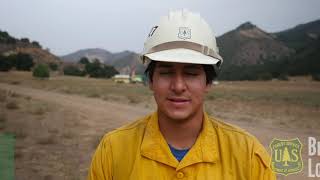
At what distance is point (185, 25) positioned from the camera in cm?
186

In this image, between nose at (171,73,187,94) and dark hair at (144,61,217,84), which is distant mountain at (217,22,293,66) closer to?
dark hair at (144,61,217,84)

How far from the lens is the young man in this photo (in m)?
1.71

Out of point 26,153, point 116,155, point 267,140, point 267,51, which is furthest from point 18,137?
point 267,51

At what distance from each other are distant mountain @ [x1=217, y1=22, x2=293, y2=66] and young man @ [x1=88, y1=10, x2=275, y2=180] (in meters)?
90.7

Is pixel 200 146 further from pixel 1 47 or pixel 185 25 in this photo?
pixel 1 47

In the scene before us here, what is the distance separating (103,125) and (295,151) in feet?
18.4

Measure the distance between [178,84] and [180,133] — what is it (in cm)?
24

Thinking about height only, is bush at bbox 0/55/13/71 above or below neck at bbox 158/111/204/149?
above

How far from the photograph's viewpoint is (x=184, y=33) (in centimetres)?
185

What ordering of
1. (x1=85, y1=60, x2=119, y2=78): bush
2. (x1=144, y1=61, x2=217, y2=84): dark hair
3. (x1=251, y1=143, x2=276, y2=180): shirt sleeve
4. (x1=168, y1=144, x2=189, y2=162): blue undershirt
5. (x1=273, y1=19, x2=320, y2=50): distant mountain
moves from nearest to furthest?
1. (x1=251, y1=143, x2=276, y2=180): shirt sleeve
2. (x1=168, y1=144, x2=189, y2=162): blue undershirt
3. (x1=144, y1=61, x2=217, y2=84): dark hair
4. (x1=85, y1=60, x2=119, y2=78): bush
5. (x1=273, y1=19, x2=320, y2=50): distant mountain

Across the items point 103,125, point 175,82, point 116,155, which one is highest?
point 175,82

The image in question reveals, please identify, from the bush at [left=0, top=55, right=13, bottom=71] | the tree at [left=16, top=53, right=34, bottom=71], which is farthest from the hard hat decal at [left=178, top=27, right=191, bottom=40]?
the tree at [left=16, top=53, right=34, bottom=71]

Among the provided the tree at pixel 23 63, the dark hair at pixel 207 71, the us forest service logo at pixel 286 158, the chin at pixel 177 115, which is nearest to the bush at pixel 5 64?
the tree at pixel 23 63


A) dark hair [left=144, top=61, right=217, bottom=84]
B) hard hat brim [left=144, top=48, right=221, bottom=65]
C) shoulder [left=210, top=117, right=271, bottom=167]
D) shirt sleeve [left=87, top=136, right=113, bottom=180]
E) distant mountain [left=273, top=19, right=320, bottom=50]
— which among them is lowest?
shirt sleeve [left=87, top=136, right=113, bottom=180]
